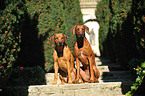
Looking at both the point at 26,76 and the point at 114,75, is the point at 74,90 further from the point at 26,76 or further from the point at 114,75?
the point at 114,75

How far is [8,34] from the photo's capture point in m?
3.72

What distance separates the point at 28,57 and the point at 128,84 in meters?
4.12

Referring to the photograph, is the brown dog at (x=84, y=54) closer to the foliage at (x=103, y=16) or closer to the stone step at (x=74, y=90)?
the stone step at (x=74, y=90)

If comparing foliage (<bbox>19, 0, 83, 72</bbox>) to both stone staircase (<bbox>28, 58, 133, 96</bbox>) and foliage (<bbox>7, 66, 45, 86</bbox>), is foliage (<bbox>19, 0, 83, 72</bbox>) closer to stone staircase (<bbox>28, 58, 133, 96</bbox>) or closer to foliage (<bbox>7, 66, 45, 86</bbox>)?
foliage (<bbox>7, 66, 45, 86</bbox>)

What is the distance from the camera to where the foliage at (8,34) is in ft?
11.8

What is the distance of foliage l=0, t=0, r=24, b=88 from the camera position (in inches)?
142

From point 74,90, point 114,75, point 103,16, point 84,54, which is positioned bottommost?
point 114,75

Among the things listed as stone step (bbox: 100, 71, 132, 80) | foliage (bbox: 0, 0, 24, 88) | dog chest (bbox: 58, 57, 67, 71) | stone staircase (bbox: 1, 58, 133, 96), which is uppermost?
foliage (bbox: 0, 0, 24, 88)

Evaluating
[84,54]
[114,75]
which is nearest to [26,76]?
[84,54]

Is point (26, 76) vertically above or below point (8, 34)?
below

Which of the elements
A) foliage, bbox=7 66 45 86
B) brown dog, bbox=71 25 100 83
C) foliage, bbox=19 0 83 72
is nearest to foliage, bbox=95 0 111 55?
foliage, bbox=19 0 83 72

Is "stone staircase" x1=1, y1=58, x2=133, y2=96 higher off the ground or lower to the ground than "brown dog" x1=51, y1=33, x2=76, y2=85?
lower

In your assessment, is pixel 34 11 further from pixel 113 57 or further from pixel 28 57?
pixel 113 57

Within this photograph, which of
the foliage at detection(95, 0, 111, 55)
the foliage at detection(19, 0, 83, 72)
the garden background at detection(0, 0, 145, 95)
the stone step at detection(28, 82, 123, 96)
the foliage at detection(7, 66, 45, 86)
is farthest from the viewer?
the foliage at detection(95, 0, 111, 55)
